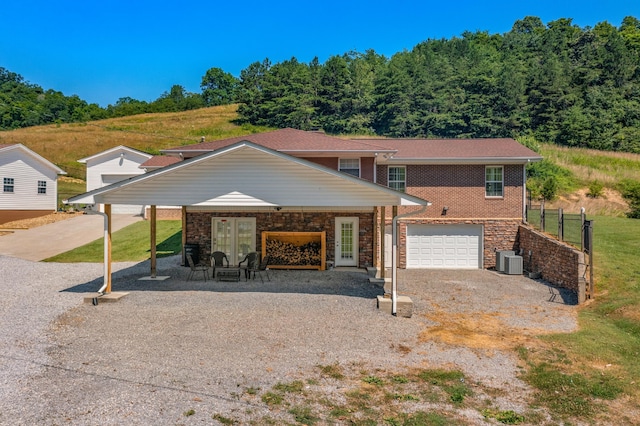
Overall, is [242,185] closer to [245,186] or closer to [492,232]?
[245,186]

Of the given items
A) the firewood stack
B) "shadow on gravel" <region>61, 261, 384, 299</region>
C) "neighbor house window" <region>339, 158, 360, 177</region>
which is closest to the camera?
"shadow on gravel" <region>61, 261, 384, 299</region>

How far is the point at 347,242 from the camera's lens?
17219mm

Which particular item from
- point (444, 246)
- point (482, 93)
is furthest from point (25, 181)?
point (482, 93)

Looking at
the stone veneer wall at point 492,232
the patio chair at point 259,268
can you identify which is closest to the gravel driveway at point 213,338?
the patio chair at point 259,268

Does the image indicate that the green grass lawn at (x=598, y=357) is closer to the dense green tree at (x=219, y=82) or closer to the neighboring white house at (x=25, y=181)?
the neighboring white house at (x=25, y=181)

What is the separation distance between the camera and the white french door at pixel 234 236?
56.2ft

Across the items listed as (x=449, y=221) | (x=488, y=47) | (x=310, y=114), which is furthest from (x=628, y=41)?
(x=449, y=221)

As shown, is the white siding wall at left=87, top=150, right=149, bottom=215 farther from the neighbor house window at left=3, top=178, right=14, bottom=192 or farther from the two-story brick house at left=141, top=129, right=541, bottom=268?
the two-story brick house at left=141, top=129, right=541, bottom=268

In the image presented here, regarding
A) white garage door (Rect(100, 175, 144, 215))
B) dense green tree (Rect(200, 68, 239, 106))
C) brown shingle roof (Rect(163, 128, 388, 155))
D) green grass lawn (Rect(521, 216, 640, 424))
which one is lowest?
green grass lawn (Rect(521, 216, 640, 424))

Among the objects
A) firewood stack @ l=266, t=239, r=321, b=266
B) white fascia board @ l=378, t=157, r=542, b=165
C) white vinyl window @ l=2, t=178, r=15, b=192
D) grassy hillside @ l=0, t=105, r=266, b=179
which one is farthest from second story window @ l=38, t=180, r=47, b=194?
white fascia board @ l=378, t=157, r=542, b=165

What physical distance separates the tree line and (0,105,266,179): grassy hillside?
23.6 feet

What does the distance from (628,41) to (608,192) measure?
162 ft

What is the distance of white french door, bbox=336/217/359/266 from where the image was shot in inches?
675

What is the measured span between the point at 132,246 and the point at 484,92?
48.8m
